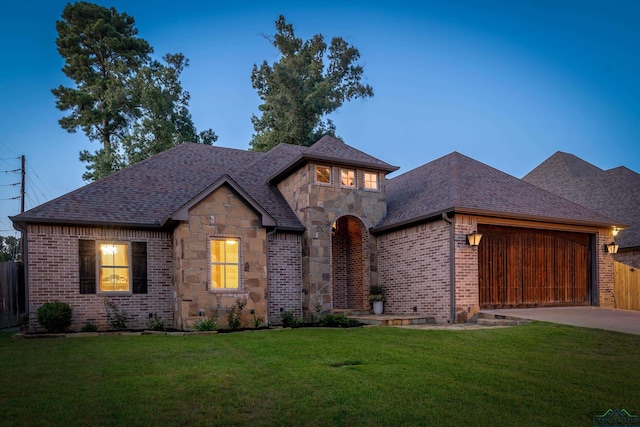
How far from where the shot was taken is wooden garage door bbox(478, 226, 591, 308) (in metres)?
13.0

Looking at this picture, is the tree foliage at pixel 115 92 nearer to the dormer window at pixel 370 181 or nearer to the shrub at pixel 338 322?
the dormer window at pixel 370 181

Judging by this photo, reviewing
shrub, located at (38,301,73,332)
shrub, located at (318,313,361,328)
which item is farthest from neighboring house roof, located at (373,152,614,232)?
shrub, located at (38,301,73,332)

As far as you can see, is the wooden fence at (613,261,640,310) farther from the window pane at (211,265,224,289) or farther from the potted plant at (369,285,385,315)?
the window pane at (211,265,224,289)

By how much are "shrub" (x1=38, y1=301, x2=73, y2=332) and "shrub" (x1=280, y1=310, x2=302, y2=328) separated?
5.78 meters

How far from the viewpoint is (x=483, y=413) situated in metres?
4.17

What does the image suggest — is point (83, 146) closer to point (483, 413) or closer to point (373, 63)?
point (373, 63)

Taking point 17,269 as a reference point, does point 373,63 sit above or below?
above

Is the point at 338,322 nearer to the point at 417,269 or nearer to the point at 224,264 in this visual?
the point at 417,269

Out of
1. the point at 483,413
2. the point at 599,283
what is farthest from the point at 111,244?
the point at 599,283

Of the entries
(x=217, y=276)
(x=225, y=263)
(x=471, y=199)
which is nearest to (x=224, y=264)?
(x=225, y=263)

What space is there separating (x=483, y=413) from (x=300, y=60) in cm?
2859

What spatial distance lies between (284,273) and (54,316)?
6535 mm

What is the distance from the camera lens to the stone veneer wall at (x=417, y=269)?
12469 mm

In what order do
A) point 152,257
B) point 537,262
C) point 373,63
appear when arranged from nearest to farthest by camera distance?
1. point 152,257
2. point 537,262
3. point 373,63
